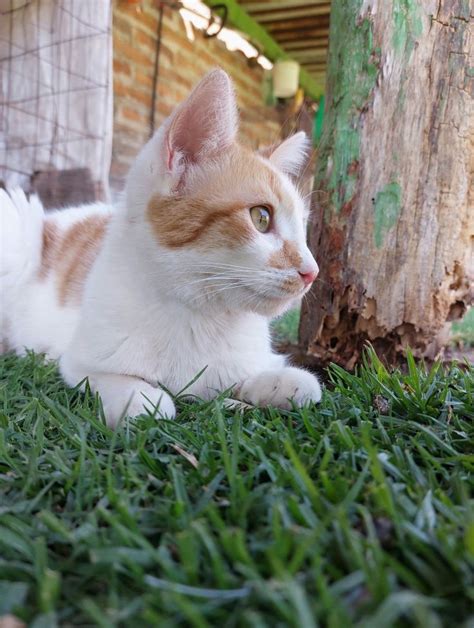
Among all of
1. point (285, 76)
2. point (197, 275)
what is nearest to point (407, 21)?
point (197, 275)

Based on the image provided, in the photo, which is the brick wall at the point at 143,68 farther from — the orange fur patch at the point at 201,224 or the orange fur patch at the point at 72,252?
the orange fur patch at the point at 201,224

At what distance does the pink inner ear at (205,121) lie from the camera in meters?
1.22

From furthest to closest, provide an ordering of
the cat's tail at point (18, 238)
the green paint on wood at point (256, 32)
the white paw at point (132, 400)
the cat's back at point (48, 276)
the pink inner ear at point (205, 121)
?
the green paint on wood at point (256, 32) → the cat's tail at point (18, 238) → the cat's back at point (48, 276) → the pink inner ear at point (205, 121) → the white paw at point (132, 400)

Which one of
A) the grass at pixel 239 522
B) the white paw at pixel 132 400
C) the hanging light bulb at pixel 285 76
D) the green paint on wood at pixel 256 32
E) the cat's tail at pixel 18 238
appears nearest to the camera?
the grass at pixel 239 522

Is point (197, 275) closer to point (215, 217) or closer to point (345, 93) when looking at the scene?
point (215, 217)

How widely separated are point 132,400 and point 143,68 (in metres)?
3.86

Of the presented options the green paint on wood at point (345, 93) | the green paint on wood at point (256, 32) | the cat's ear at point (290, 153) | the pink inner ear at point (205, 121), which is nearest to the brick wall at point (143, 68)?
the green paint on wood at point (256, 32)

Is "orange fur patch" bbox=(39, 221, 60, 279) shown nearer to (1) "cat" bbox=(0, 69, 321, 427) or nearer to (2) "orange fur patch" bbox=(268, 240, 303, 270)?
(1) "cat" bbox=(0, 69, 321, 427)

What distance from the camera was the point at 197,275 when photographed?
4.11 feet

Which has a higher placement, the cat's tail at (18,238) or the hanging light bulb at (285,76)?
the hanging light bulb at (285,76)

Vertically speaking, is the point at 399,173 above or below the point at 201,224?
above

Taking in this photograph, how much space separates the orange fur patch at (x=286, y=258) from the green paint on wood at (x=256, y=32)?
421 centimetres

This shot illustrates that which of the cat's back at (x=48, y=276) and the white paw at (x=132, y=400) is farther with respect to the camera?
the cat's back at (x=48, y=276)

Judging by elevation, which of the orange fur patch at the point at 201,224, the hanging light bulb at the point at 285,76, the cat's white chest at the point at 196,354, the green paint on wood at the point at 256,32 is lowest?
the cat's white chest at the point at 196,354
